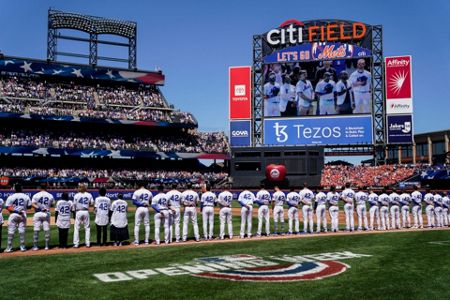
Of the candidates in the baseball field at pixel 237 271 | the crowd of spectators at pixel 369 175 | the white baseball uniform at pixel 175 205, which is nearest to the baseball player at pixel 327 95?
the crowd of spectators at pixel 369 175

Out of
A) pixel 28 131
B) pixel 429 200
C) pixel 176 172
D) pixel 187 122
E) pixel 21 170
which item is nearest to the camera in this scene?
pixel 429 200

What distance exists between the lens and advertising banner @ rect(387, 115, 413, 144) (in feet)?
174

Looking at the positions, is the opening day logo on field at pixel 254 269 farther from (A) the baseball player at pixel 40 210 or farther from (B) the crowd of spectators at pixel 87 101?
(B) the crowd of spectators at pixel 87 101

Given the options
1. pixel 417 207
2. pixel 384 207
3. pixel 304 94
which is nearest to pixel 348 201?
pixel 384 207

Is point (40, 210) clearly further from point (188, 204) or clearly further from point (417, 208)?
point (417, 208)

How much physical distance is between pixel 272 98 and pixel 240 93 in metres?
4.45

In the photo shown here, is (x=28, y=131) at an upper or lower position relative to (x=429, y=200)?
upper

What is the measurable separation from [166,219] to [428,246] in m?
7.96

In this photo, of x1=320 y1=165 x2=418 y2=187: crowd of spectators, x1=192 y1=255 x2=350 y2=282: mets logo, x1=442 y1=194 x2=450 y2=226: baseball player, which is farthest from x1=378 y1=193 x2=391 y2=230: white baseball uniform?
x1=320 y1=165 x2=418 y2=187: crowd of spectators

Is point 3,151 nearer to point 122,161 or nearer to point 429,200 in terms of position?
point 122,161

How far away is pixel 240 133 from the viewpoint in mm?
57219

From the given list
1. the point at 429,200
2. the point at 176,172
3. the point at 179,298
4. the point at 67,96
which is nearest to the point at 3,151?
the point at 67,96

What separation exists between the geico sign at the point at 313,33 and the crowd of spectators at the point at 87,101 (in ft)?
51.1

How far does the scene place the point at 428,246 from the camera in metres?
13.3
